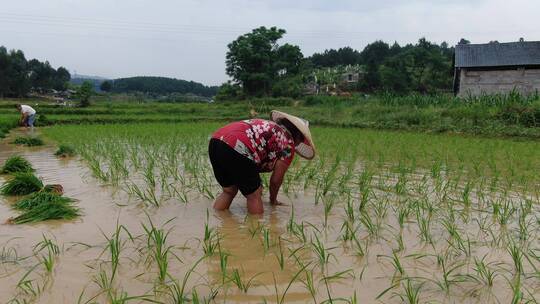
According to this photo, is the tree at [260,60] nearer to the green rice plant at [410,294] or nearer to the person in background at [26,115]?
the person in background at [26,115]

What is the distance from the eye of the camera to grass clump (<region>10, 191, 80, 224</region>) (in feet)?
9.79

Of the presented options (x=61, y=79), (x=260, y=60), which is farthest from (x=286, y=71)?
(x=61, y=79)

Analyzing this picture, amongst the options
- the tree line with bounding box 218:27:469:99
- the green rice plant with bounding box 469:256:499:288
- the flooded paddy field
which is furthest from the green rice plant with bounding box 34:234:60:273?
the tree line with bounding box 218:27:469:99

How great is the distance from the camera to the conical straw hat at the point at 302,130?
313 cm

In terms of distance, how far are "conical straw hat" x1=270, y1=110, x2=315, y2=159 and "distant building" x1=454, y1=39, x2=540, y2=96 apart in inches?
658

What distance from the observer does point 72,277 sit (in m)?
2.02

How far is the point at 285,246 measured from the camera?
254 cm

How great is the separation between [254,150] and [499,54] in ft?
60.8

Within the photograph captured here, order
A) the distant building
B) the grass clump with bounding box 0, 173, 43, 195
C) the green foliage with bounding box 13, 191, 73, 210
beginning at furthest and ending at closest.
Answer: the distant building → the grass clump with bounding box 0, 173, 43, 195 → the green foliage with bounding box 13, 191, 73, 210

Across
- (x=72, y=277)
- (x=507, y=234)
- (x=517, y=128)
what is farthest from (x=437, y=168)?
(x=517, y=128)

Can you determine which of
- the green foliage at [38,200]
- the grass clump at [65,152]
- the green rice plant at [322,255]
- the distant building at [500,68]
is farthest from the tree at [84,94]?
the green rice plant at [322,255]

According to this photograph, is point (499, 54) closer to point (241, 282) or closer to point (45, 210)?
point (45, 210)

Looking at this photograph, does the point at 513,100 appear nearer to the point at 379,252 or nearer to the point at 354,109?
the point at 354,109

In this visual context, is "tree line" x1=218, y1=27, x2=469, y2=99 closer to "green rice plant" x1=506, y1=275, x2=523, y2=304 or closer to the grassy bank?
the grassy bank
